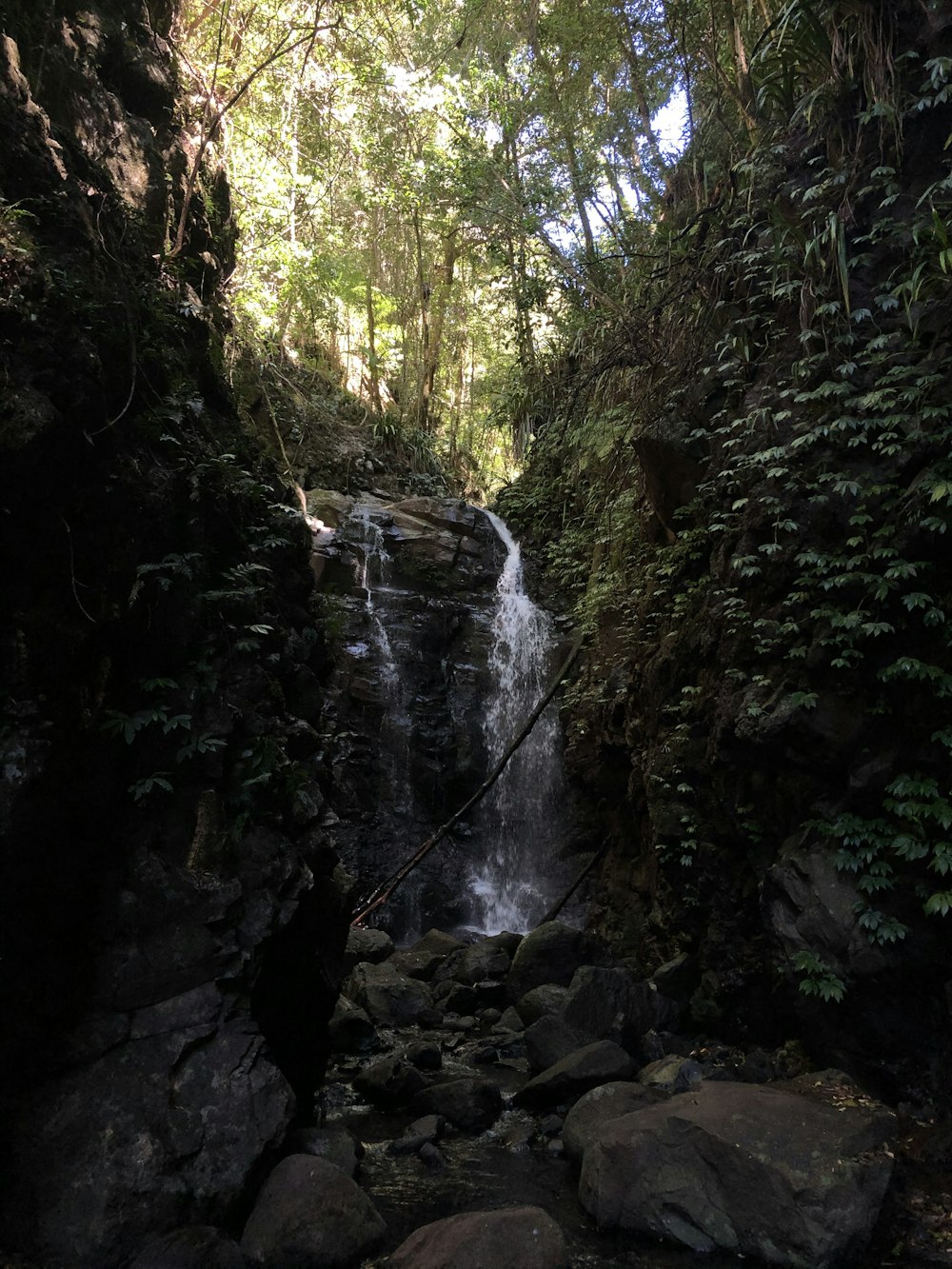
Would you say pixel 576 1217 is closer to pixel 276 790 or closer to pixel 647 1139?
pixel 647 1139

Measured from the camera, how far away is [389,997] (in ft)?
24.8

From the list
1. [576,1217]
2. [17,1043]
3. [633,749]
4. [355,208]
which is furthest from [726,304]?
[355,208]

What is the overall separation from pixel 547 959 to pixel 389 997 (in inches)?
61.3

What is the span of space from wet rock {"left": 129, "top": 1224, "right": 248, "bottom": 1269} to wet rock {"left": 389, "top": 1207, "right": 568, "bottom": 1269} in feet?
2.56

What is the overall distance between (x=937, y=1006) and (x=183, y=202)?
7911 mm

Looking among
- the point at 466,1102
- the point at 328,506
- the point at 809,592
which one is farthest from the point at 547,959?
the point at 328,506

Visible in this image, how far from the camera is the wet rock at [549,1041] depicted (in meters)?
6.18

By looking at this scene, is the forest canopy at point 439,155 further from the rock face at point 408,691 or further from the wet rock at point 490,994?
the wet rock at point 490,994

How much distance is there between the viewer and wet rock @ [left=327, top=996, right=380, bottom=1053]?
6781 millimetres

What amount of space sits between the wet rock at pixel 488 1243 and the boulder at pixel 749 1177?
0.64m

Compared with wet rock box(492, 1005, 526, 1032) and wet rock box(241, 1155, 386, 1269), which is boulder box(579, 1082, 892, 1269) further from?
wet rock box(492, 1005, 526, 1032)

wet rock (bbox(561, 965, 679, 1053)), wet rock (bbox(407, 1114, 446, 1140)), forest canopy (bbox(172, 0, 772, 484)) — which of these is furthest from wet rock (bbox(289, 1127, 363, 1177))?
forest canopy (bbox(172, 0, 772, 484))

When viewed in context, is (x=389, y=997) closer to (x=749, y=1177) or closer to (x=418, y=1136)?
(x=418, y=1136)

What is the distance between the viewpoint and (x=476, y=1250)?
368cm
